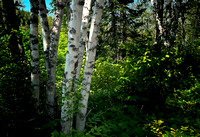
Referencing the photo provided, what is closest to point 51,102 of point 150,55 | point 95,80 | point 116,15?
point 95,80

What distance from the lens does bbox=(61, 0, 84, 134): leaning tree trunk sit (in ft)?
7.30

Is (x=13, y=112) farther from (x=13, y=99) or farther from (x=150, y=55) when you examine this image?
(x=150, y=55)

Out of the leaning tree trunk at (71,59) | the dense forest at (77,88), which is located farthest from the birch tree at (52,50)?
the leaning tree trunk at (71,59)

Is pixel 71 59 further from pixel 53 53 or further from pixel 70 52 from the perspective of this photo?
pixel 53 53

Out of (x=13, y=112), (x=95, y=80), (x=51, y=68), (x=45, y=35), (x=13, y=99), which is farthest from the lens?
(x=95, y=80)

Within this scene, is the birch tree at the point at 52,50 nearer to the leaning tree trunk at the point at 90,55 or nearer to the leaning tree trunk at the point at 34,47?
the leaning tree trunk at the point at 34,47

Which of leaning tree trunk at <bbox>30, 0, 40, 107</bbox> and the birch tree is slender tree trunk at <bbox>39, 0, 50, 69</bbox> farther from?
leaning tree trunk at <bbox>30, 0, 40, 107</bbox>

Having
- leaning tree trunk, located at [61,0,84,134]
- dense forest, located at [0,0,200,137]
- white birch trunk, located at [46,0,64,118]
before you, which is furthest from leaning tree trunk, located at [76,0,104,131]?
white birch trunk, located at [46,0,64,118]

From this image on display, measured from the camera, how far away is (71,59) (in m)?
2.34

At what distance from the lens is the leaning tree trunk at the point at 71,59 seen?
2.23 m

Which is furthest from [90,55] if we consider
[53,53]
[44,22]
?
[44,22]

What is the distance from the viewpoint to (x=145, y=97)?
410 cm

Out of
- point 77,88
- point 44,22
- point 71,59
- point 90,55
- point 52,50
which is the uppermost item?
point 44,22

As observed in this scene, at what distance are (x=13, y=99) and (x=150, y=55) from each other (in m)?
3.90
